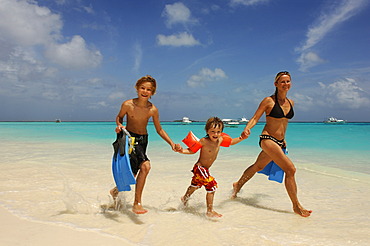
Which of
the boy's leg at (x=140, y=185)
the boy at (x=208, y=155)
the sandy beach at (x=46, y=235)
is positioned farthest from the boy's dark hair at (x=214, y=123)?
the sandy beach at (x=46, y=235)

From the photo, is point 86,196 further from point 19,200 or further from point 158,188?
point 158,188

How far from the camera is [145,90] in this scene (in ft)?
12.4

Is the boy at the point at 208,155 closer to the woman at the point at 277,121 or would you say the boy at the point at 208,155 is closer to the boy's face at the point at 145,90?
the woman at the point at 277,121

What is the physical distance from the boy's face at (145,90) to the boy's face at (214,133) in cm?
104

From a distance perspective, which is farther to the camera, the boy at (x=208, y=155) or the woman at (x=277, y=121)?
the woman at (x=277, y=121)

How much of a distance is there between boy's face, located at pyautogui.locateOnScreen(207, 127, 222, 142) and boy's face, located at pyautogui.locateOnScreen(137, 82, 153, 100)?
104 cm

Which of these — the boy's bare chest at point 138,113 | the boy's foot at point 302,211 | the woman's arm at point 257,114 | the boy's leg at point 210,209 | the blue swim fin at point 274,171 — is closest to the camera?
the boy's leg at point 210,209

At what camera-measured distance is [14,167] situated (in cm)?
692

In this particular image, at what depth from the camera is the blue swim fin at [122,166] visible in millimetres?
3457

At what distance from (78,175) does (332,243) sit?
537cm

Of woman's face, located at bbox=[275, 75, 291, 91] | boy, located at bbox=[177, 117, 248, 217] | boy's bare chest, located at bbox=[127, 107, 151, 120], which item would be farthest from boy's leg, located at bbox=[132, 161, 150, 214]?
woman's face, located at bbox=[275, 75, 291, 91]

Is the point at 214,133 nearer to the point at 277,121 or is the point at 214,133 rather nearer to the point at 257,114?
the point at 257,114

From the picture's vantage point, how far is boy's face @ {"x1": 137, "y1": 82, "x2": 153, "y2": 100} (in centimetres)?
378

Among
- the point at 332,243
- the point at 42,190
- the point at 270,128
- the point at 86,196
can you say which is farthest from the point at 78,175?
the point at 332,243
